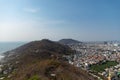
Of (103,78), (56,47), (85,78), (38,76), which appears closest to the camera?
(38,76)

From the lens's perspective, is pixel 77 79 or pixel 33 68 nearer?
Result: pixel 77 79

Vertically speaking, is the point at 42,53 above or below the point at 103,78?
above

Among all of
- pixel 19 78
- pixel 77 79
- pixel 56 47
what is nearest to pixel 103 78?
pixel 77 79

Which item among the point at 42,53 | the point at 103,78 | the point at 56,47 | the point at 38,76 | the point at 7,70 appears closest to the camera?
the point at 38,76

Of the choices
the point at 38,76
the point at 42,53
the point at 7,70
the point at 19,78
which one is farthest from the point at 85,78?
the point at 42,53

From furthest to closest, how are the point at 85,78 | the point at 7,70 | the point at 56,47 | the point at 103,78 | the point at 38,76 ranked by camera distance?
the point at 56,47
the point at 7,70
the point at 103,78
the point at 85,78
the point at 38,76

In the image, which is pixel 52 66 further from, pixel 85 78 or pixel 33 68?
pixel 85 78

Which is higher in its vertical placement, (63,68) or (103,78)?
(63,68)

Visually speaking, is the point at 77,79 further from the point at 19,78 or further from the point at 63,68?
the point at 19,78

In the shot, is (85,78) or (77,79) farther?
(85,78)

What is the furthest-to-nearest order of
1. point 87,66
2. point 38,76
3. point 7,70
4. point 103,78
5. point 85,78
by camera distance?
point 87,66, point 7,70, point 103,78, point 85,78, point 38,76
